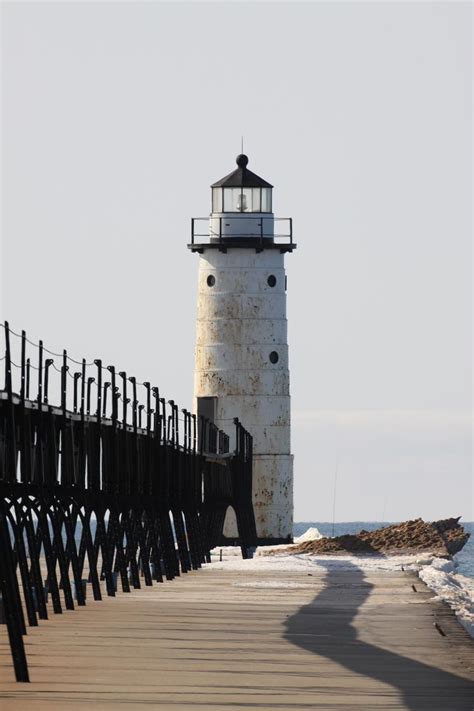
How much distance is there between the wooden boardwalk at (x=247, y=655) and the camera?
1695 centimetres

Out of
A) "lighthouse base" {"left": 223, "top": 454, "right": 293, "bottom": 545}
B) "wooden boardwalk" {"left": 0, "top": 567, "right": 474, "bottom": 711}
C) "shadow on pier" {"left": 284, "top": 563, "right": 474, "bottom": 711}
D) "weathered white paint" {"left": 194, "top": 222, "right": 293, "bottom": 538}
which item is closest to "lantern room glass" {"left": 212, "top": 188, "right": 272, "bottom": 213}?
"weathered white paint" {"left": 194, "top": 222, "right": 293, "bottom": 538}

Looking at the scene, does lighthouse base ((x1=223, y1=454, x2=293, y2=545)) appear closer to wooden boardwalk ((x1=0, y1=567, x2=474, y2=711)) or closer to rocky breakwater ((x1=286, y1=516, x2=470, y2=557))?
rocky breakwater ((x1=286, y1=516, x2=470, y2=557))

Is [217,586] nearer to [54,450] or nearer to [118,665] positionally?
[54,450]

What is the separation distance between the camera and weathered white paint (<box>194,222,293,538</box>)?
54750 millimetres

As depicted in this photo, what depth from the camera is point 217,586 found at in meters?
34.3

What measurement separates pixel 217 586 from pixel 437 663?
14625 millimetres

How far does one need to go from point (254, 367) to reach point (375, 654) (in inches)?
1326

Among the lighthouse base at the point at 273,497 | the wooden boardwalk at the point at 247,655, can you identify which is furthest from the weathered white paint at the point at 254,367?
the wooden boardwalk at the point at 247,655

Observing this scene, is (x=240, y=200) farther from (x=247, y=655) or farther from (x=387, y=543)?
(x=247, y=655)

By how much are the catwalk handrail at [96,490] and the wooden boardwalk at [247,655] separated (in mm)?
743

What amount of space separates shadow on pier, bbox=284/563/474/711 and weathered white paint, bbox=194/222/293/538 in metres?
23.3

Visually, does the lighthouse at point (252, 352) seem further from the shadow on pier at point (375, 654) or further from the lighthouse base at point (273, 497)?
the shadow on pier at point (375, 654)

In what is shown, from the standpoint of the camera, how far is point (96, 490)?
100 ft

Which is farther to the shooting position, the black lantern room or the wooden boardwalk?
the black lantern room
